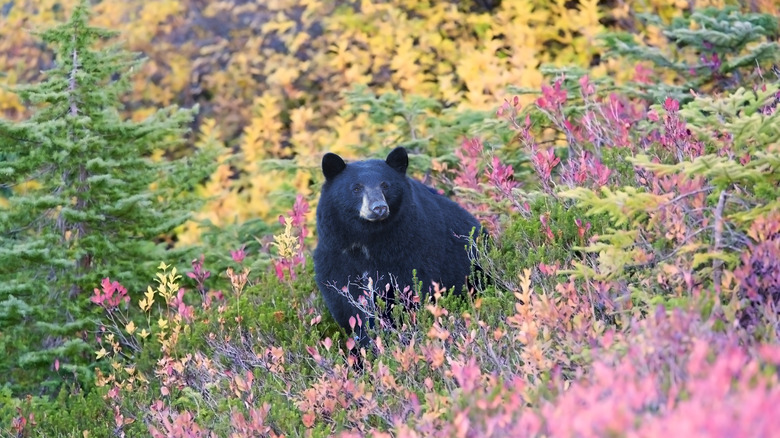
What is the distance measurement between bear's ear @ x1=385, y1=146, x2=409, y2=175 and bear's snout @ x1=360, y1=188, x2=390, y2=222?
0.35m

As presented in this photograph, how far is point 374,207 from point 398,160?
1.81 ft

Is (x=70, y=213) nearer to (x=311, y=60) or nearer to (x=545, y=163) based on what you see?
(x=545, y=163)

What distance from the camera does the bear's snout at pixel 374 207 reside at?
508 centimetres

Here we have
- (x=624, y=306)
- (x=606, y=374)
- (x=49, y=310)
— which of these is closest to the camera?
(x=606, y=374)

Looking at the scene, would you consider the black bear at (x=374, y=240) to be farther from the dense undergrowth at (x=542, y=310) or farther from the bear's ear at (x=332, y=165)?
the dense undergrowth at (x=542, y=310)

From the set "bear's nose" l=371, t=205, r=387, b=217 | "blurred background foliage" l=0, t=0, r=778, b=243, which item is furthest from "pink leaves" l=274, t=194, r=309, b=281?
"blurred background foliage" l=0, t=0, r=778, b=243

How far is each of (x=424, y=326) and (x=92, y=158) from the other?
2.99m

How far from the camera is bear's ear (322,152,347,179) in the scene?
5.45 meters

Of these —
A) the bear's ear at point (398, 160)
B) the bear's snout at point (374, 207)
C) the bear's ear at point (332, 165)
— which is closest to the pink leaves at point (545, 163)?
the bear's ear at point (398, 160)

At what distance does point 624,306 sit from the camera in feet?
12.9

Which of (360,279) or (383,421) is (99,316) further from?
(383,421)

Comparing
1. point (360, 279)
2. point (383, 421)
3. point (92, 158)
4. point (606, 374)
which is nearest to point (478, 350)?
point (383, 421)

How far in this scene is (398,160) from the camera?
5.52m

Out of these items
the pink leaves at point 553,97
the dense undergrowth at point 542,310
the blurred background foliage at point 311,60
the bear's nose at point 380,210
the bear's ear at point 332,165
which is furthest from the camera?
the blurred background foliage at point 311,60
